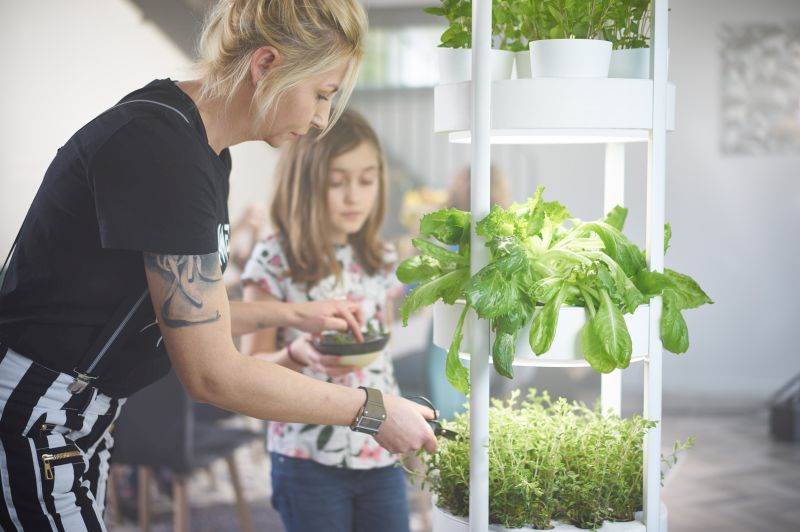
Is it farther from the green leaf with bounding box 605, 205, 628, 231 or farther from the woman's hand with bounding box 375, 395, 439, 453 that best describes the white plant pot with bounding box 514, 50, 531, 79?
the woman's hand with bounding box 375, 395, 439, 453

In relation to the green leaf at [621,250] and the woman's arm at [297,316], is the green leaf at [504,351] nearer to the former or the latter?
the green leaf at [621,250]

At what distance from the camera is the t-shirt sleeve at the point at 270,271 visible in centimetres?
202

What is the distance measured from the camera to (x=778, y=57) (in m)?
5.74

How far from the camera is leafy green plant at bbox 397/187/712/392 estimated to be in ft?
3.60

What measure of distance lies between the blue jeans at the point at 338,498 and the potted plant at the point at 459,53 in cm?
93

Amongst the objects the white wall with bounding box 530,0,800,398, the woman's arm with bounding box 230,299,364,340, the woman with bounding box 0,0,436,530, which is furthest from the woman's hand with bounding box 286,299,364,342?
the white wall with bounding box 530,0,800,398

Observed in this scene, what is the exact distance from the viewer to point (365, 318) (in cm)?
204

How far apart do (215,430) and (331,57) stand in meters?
2.16

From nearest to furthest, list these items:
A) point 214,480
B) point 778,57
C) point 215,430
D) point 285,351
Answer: point 285,351
point 215,430
point 214,480
point 778,57

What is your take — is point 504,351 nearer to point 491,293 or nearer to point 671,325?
point 491,293

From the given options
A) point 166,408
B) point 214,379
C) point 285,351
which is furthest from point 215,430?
point 214,379

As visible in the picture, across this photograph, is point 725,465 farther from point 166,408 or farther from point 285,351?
point 285,351

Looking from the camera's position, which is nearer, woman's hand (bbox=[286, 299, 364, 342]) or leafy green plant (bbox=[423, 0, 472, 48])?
leafy green plant (bbox=[423, 0, 472, 48])

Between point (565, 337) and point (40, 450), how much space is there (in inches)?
29.3
